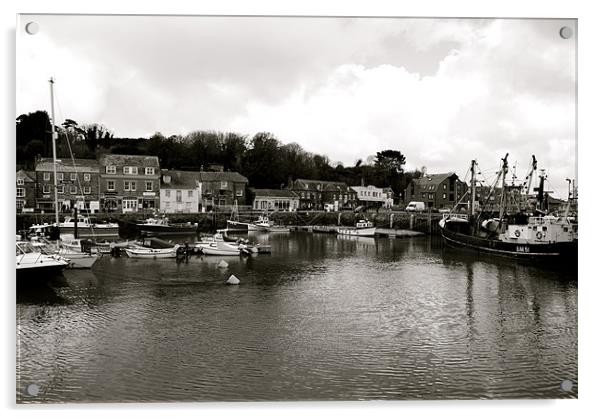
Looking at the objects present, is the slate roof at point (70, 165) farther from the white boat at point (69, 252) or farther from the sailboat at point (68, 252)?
the white boat at point (69, 252)

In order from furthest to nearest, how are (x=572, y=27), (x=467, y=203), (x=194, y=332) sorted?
(x=467, y=203) → (x=194, y=332) → (x=572, y=27)

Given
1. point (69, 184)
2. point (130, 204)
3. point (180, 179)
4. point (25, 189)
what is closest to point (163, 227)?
point (130, 204)

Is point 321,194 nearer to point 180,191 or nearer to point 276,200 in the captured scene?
point 276,200

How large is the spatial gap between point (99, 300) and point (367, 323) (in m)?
3.43

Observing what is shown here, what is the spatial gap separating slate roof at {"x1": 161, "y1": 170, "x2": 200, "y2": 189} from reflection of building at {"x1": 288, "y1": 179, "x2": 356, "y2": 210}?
4.72 ft

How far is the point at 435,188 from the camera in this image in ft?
22.0

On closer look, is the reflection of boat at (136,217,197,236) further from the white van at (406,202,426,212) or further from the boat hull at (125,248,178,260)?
the white van at (406,202,426,212)

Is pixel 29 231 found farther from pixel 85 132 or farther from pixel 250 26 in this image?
pixel 250 26

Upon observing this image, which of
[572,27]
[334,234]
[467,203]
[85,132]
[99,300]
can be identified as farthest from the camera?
[334,234]

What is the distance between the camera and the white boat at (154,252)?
9469mm

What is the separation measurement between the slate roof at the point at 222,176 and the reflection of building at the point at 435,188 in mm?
2377

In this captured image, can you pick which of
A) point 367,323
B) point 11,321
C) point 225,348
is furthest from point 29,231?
point 367,323

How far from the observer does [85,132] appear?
18.2 ft

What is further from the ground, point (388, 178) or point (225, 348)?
point (388, 178)
